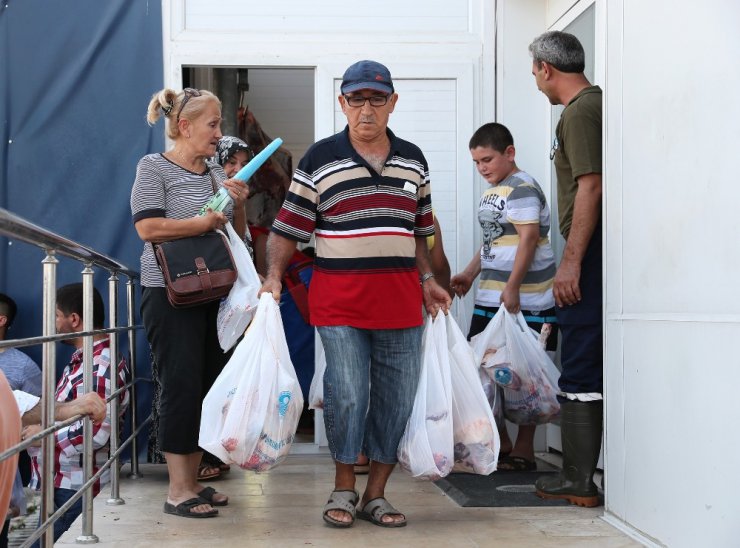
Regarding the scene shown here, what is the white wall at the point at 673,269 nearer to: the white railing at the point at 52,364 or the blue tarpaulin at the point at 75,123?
the white railing at the point at 52,364

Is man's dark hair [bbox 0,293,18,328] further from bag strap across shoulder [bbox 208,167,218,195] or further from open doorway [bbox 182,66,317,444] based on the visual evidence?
bag strap across shoulder [bbox 208,167,218,195]

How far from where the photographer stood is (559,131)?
3.87m

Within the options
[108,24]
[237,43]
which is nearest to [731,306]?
[237,43]

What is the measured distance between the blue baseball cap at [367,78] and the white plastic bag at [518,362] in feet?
4.49

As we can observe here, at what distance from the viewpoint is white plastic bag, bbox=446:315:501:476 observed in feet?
11.4

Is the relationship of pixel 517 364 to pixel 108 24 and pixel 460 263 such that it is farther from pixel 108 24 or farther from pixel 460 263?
pixel 108 24

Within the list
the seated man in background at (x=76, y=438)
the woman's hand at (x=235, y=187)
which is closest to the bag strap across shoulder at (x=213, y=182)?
the woman's hand at (x=235, y=187)

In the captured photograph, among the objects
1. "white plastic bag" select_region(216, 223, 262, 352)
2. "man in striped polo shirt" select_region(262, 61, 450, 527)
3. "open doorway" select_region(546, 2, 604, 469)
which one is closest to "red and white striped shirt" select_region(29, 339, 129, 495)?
"white plastic bag" select_region(216, 223, 262, 352)

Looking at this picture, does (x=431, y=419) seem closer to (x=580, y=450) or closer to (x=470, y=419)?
(x=470, y=419)

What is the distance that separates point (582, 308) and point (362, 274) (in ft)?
3.01

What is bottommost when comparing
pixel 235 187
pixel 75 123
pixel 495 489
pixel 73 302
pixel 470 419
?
pixel 495 489

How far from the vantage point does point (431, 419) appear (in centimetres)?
344

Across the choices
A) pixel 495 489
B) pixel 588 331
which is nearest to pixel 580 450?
pixel 588 331

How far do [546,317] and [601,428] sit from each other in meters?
0.96
